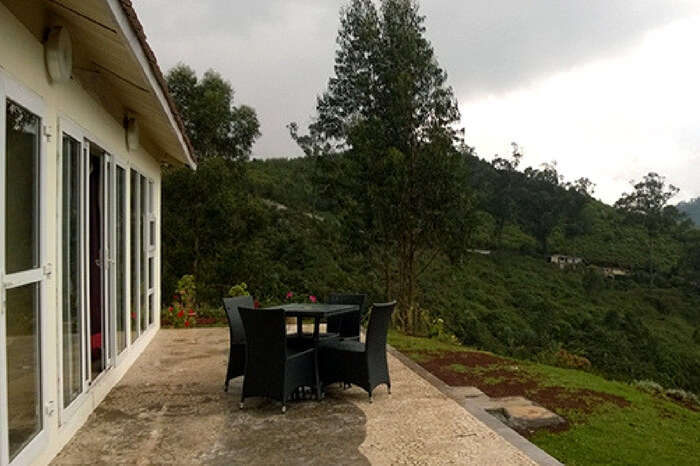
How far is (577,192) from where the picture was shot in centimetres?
3962

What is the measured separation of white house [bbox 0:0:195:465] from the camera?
287cm

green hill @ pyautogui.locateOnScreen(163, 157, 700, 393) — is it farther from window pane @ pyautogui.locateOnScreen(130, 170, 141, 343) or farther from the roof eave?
the roof eave

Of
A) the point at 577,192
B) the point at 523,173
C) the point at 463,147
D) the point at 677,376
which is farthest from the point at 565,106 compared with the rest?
the point at 577,192

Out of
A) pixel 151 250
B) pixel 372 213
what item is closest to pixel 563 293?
pixel 372 213

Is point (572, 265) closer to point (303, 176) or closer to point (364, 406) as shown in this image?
point (303, 176)

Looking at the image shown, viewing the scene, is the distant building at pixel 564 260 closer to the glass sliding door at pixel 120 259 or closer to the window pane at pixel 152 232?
the window pane at pixel 152 232

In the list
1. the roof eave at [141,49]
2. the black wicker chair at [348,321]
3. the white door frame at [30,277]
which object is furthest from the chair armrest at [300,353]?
the roof eave at [141,49]

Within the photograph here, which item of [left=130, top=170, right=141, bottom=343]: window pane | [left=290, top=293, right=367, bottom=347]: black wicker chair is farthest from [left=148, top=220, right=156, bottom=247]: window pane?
[left=290, top=293, right=367, bottom=347]: black wicker chair

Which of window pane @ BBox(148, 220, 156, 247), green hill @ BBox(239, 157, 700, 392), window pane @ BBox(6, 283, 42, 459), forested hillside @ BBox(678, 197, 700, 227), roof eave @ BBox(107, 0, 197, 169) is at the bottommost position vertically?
green hill @ BBox(239, 157, 700, 392)

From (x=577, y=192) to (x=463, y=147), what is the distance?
28663 mm

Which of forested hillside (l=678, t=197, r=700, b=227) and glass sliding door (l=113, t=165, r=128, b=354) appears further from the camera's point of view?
forested hillside (l=678, t=197, r=700, b=227)

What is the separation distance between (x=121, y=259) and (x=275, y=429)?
104 inches

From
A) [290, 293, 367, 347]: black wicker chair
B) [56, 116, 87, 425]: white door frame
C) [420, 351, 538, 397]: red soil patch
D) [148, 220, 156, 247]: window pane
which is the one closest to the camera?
[56, 116, 87, 425]: white door frame

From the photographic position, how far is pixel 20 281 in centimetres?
295
